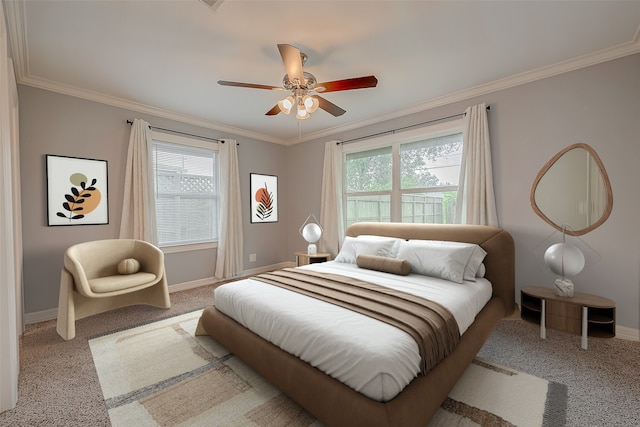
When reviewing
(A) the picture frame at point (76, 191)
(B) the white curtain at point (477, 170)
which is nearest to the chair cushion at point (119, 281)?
(A) the picture frame at point (76, 191)

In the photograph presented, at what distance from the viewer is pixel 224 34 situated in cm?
220

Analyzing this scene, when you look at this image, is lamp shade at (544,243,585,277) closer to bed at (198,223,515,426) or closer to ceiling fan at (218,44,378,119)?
bed at (198,223,515,426)

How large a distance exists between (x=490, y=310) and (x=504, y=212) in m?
1.22

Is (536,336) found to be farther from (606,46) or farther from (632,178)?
(606,46)

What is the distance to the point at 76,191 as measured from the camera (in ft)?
10.5

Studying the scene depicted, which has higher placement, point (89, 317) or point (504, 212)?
point (504, 212)

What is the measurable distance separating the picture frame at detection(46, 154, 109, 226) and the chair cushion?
0.83m

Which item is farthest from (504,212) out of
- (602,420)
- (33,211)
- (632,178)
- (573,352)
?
(33,211)

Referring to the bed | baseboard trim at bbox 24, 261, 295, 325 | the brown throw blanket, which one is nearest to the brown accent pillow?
the bed

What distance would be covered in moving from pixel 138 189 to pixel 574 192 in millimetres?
5060

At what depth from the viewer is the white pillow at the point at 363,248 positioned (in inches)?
128

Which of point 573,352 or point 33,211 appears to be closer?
point 573,352

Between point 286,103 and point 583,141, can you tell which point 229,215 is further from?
point 583,141

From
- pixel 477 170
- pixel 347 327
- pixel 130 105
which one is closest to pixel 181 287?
pixel 130 105
